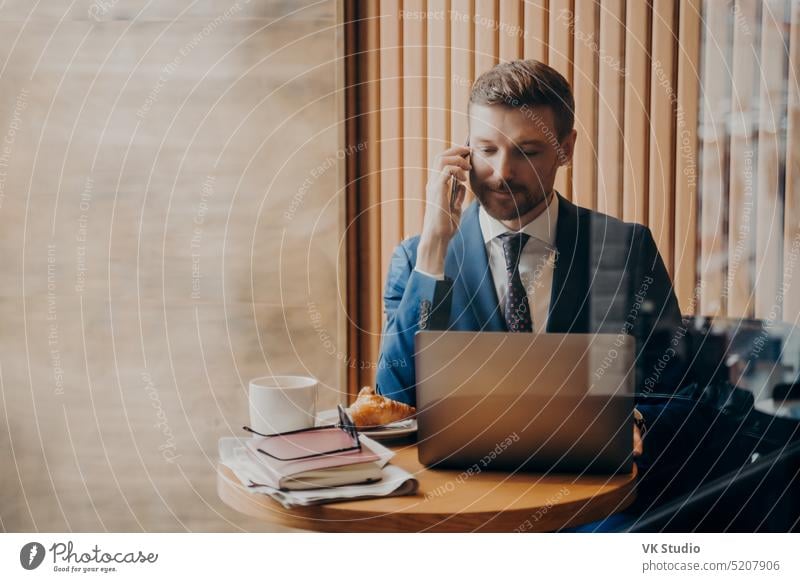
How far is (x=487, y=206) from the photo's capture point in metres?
0.85

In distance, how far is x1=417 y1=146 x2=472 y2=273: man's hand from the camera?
0.86 meters

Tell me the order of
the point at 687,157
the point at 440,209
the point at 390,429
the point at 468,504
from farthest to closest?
the point at 440,209 → the point at 687,157 → the point at 390,429 → the point at 468,504

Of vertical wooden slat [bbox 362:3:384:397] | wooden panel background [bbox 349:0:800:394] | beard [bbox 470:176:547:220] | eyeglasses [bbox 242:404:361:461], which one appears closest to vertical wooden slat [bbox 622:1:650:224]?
wooden panel background [bbox 349:0:800:394]

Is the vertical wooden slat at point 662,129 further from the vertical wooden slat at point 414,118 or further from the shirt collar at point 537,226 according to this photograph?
the vertical wooden slat at point 414,118

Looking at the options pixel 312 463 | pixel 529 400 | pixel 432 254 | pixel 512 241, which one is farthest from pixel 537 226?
pixel 312 463

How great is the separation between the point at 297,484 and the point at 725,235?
0.58 meters

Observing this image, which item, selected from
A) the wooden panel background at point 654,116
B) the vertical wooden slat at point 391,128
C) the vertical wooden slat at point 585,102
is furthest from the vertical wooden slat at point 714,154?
the vertical wooden slat at point 391,128

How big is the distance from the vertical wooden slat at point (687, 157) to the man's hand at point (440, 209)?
26 centimetres

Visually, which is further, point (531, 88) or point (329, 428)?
point (531, 88)

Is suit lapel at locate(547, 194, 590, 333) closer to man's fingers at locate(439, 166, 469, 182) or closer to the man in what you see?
the man

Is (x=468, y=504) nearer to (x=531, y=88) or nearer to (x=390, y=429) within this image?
(x=390, y=429)

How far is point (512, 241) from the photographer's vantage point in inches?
33.8

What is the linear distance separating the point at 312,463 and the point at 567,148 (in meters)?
0.53

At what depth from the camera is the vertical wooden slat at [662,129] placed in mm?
758
